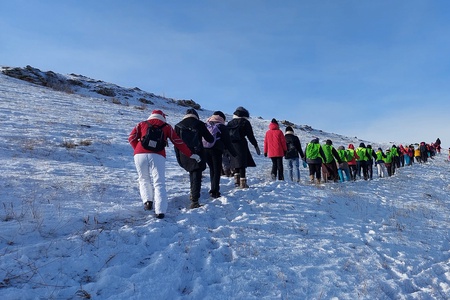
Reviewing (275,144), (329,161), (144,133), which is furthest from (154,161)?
(329,161)

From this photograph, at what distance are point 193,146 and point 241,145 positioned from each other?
6.86 ft

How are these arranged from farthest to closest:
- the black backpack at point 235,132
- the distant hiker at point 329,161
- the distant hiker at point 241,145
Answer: the distant hiker at point 329,161 < the black backpack at point 235,132 < the distant hiker at point 241,145

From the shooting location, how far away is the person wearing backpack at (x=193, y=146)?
6938 mm

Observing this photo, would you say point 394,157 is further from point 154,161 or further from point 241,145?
point 154,161

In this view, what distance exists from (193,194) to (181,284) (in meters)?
2.89

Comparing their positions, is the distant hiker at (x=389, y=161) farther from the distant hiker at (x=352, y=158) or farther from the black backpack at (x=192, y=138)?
the black backpack at (x=192, y=138)

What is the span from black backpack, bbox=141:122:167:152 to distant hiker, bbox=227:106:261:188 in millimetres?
2884

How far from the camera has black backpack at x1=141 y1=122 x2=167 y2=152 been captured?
20.2 feet

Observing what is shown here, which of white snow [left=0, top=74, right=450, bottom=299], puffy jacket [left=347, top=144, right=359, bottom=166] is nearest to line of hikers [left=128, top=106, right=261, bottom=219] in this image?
white snow [left=0, top=74, right=450, bottom=299]

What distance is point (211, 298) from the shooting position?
3910 mm

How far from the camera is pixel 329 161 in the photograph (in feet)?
44.4

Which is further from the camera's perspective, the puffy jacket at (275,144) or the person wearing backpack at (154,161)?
the puffy jacket at (275,144)

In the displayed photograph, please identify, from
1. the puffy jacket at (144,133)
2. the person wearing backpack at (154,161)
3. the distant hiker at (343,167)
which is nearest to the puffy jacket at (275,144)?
the person wearing backpack at (154,161)

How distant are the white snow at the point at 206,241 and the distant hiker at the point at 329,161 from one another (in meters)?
3.91
